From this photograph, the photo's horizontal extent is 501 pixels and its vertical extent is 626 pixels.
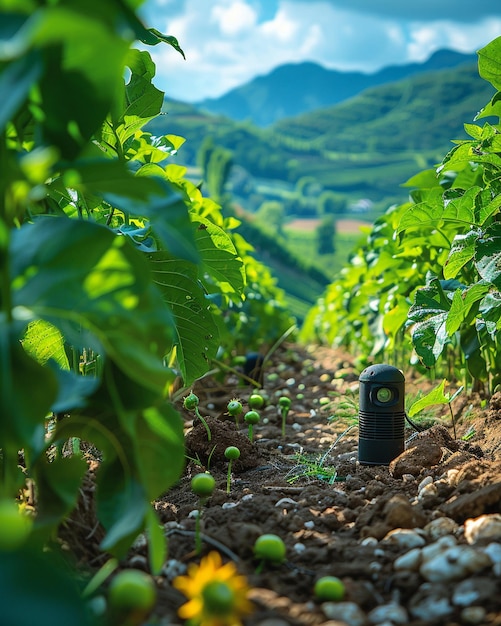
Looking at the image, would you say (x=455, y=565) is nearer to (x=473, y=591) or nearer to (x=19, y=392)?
(x=473, y=591)

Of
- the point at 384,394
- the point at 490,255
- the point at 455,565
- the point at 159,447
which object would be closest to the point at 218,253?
the point at 384,394

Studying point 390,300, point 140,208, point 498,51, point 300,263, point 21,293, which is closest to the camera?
point 21,293

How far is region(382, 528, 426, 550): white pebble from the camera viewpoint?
1656mm

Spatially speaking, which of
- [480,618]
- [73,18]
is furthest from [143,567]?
[73,18]

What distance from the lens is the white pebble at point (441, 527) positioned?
5.58 ft

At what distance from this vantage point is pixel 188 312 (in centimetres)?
276

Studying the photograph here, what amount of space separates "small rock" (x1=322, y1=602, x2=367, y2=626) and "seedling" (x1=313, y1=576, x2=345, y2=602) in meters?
0.02

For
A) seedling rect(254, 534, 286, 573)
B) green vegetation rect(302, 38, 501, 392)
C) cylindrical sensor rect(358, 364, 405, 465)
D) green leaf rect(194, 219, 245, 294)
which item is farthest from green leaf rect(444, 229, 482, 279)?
seedling rect(254, 534, 286, 573)

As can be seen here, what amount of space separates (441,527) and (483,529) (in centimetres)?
12

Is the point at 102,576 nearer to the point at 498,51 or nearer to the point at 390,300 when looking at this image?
the point at 498,51

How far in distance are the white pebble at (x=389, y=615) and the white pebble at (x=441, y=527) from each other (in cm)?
36

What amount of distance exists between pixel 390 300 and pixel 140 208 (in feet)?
9.89

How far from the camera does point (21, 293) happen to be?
1.25 meters

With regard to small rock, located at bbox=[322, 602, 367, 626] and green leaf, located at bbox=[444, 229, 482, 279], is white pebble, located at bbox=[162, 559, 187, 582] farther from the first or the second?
green leaf, located at bbox=[444, 229, 482, 279]
